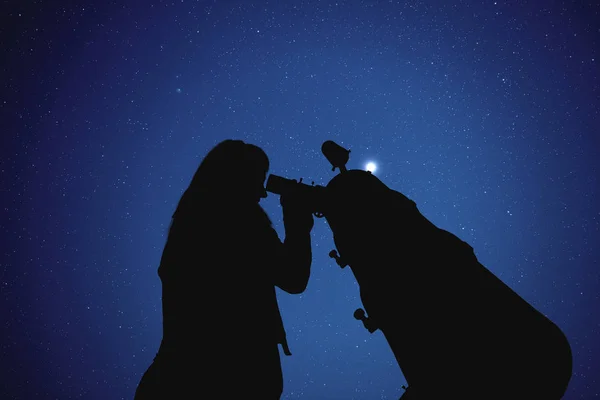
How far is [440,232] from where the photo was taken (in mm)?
2836

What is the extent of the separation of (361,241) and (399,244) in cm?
38

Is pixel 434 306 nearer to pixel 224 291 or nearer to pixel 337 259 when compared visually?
pixel 337 259

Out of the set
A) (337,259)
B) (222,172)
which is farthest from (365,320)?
(222,172)

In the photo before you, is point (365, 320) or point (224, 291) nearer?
point (224, 291)

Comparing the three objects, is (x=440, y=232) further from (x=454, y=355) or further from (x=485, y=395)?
(x=485, y=395)

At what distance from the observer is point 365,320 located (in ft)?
10.3

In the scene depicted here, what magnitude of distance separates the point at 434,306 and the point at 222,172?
1.90 meters

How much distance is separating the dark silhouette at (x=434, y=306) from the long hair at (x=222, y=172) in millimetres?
593

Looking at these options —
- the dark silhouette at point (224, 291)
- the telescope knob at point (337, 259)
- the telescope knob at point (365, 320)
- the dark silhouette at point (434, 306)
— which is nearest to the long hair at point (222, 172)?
the dark silhouette at point (224, 291)

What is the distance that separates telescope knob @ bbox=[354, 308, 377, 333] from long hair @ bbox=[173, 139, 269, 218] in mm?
1850

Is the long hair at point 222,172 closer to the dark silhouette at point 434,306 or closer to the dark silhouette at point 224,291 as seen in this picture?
the dark silhouette at point 224,291

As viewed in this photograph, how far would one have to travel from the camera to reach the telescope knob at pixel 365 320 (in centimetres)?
308

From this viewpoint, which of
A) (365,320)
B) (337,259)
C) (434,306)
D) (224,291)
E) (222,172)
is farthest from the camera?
(337,259)

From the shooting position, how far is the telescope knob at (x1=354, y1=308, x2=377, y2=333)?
3.08m
